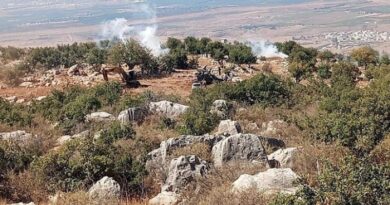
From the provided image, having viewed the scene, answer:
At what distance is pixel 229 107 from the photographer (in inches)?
818

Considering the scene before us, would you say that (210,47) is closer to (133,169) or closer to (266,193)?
(133,169)

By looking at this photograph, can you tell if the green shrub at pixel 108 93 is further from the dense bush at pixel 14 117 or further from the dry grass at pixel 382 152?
the dry grass at pixel 382 152

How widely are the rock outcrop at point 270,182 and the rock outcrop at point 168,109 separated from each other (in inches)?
423

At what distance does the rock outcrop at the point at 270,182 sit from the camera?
336 inches

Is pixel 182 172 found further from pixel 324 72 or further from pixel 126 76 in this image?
pixel 324 72

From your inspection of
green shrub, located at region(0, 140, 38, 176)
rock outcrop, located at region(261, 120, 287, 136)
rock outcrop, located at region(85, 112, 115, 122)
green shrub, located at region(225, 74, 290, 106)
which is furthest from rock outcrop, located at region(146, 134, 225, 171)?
green shrub, located at region(225, 74, 290, 106)

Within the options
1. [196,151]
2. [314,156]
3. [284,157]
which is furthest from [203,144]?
[314,156]

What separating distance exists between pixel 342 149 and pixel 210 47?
35924 millimetres

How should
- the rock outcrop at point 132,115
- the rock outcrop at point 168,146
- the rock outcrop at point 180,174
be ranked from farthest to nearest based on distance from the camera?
the rock outcrop at point 132,115 < the rock outcrop at point 168,146 < the rock outcrop at point 180,174

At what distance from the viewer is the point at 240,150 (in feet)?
36.6

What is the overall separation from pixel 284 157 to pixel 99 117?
32.7 ft

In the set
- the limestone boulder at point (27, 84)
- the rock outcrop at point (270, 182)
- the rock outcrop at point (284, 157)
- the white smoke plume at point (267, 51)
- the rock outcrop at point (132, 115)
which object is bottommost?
the white smoke plume at point (267, 51)

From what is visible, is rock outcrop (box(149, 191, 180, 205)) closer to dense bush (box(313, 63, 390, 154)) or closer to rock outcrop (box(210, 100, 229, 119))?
dense bush (box(313, 63, 390, 154))

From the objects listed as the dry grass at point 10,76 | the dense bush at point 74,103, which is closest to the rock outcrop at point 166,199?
the dense bush at point 74,103
